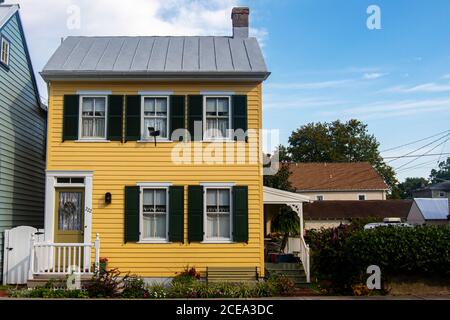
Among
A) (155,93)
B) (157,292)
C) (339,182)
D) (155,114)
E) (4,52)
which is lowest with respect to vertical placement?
(157,292)

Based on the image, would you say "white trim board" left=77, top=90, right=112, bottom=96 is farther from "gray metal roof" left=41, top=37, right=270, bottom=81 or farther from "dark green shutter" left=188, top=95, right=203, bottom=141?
"dark green shutter" left=188, top=95, right=203, bottom=141

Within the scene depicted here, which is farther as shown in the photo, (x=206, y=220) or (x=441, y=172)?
(x=441, y=172)

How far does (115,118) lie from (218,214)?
4259 millimetres

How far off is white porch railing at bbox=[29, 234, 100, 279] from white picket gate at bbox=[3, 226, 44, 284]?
0.48 meters

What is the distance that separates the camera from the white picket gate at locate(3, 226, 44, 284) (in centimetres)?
1429

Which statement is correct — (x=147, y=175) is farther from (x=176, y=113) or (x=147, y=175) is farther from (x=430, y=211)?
(x=430, y=211)

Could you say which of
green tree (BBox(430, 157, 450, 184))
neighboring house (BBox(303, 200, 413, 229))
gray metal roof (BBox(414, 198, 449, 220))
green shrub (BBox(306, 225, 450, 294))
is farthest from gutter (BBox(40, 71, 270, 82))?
green tree (BBox(430, 157, 450, 184))

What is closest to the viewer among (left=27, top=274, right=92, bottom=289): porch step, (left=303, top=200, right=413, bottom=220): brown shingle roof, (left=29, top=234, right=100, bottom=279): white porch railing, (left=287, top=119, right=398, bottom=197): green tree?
(left=27, top=274, right=92, bottom=289): porch step

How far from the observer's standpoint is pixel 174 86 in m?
15.4

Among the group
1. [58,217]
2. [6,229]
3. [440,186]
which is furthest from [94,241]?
[440,186]

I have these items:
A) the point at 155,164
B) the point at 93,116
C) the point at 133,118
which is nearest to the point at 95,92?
the point at 93,116

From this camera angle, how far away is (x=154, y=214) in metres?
15.0

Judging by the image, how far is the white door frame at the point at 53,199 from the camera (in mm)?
14672

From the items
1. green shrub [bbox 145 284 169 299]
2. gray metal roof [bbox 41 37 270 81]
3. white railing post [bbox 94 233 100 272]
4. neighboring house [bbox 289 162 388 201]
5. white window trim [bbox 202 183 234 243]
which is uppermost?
gray metal roof [bbox 41 37 270 81]
